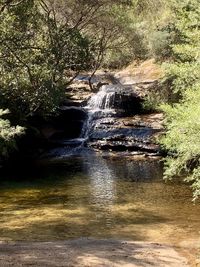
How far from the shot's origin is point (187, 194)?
1572cm

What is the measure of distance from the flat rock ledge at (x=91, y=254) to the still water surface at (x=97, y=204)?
1.44m

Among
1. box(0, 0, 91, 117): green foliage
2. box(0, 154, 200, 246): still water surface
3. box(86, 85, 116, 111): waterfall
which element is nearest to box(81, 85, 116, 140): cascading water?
box(86, 85, 116, 111): waterfall

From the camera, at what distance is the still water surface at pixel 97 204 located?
11883 millimetres

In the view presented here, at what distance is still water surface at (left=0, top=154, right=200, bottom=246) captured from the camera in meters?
11.9

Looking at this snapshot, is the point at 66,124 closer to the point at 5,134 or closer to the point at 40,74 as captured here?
the point at 40,74

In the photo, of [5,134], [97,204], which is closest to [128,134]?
[5,134]

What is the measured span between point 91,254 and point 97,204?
18.7 feet

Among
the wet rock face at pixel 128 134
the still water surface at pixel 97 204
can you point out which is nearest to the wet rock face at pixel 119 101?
the wet rock face at pixel 128 134

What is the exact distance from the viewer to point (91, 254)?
350 inches

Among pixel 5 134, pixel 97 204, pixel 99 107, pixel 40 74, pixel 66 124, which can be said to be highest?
pixel 40 74

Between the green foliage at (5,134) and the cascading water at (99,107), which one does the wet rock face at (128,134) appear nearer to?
the cascading water at (99,107)

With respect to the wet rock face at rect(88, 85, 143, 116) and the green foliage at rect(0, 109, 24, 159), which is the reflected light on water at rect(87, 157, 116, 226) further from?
the wet rock face at rect(88, 85, 143, 116)

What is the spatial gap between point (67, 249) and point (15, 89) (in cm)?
1431

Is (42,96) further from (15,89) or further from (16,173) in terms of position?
(16,173)
